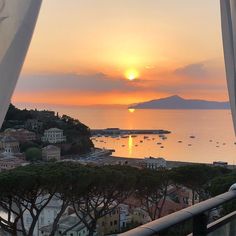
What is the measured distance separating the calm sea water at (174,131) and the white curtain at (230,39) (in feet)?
1.31

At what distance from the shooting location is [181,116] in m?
3.34

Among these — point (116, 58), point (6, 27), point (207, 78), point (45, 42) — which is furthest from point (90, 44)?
point (6, 27)

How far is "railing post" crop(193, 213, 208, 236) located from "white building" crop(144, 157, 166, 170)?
5.55ft

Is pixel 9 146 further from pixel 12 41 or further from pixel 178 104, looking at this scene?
pixel 178 104

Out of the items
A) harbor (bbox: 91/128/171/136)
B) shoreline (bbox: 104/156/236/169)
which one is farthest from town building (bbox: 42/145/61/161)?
shoreline (bbox: 104/156/236/169)

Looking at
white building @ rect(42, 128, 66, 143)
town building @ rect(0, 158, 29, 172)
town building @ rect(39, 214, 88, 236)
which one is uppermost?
white building @ rect(42, 128, 66, 143)

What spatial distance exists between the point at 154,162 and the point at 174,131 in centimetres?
49

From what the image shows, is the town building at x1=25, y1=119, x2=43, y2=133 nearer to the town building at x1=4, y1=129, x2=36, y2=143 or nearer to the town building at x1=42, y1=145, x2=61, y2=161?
the town building at x1=4, y1=129, x2=36, y2=143

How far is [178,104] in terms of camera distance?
11.0 feet

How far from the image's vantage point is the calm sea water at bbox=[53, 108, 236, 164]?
294 cm

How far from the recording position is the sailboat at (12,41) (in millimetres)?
1298

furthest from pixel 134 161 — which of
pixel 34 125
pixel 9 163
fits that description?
pixel 9 163

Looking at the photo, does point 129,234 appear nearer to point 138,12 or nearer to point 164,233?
point 164,233

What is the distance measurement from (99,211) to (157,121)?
129 cm
